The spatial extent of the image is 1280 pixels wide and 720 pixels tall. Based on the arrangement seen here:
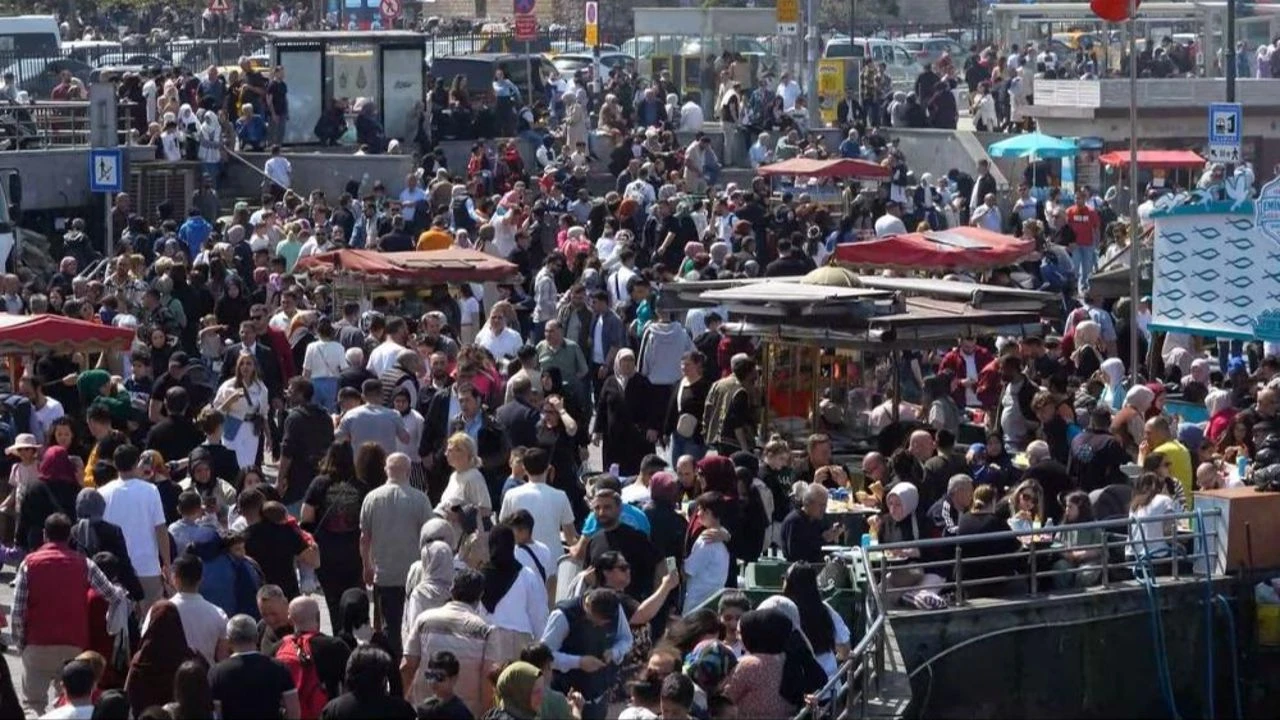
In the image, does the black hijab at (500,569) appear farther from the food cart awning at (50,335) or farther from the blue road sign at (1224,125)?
the blue road sign at (1224,125)

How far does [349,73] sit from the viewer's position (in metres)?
38.4

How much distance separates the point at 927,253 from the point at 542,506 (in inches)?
430

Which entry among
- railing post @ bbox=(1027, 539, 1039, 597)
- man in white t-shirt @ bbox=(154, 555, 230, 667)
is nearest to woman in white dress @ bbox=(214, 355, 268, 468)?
railing post @ bbox=(1027, 539, 1039, 597)

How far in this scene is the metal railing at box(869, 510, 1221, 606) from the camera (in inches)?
588

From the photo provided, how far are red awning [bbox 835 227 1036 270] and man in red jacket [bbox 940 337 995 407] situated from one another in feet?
7.11

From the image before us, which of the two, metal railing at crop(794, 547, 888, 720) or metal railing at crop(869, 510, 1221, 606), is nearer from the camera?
metal railing at crop(794, 547, 888, 720)

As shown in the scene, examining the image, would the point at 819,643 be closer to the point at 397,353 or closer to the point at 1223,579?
the point at 1223,579

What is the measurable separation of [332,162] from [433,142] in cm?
266

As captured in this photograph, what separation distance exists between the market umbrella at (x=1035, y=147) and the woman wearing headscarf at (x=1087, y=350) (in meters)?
18.4

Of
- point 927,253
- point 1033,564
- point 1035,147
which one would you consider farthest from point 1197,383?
point 1035,147

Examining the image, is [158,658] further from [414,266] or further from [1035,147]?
[1035,147]

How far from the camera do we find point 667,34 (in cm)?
4781

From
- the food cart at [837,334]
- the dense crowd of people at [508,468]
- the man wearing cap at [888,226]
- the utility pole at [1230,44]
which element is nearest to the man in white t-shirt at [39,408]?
the dense crowd of people at [508,468]

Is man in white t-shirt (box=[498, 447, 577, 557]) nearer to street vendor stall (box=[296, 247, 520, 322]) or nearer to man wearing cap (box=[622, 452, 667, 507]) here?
man wearing cap (box=[622, 452, 667, 507])
